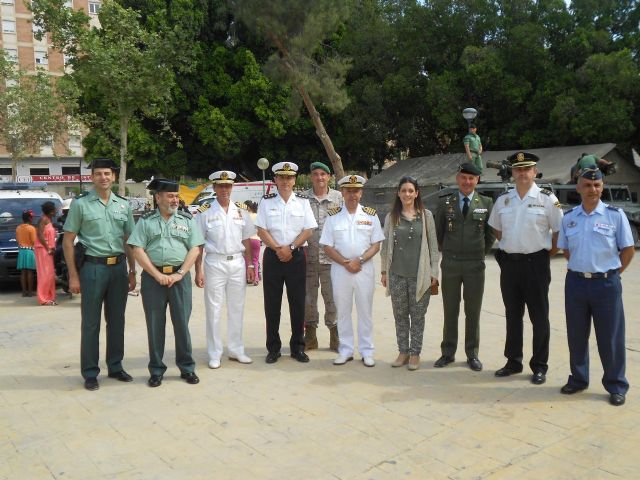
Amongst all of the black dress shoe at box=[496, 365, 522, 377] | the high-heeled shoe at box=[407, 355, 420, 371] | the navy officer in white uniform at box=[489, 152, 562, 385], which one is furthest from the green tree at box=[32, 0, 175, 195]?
the black dress shoe at box=[496, 365, 522, 377]

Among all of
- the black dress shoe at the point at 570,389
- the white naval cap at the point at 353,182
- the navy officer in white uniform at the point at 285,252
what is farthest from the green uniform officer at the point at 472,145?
the black dress shoe at the point at 570,389

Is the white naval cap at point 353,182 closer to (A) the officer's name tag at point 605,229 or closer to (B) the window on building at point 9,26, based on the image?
(A) the officer's name tag at point 605,229

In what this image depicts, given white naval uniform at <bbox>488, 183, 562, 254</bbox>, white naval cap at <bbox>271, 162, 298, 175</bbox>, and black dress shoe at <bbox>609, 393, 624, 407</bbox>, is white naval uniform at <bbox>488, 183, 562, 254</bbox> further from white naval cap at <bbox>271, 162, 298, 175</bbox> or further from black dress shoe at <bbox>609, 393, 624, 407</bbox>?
white naval cap at <bbox>271, 162, 298, 175</bbox>

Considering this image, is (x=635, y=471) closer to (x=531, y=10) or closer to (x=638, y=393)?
(x=638, y=393)

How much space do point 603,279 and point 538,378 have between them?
103 cm

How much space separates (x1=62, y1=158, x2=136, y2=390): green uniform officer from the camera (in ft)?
16.3

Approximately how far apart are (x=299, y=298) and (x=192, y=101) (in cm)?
2417

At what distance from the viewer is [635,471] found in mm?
3348

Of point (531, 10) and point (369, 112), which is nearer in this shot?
point (531, 10)

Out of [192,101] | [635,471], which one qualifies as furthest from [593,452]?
[192,101]

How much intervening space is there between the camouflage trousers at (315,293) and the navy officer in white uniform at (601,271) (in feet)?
7.62

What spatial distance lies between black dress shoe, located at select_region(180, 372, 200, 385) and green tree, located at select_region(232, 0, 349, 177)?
53.9ft

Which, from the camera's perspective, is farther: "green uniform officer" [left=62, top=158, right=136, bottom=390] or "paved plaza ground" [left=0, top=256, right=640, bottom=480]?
"green uniform officer" [left=62, top=158, right=136, bottom=390]

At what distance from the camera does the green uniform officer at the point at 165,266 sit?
195 inches
